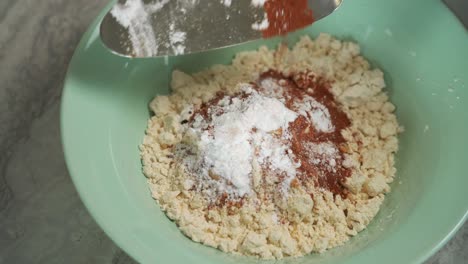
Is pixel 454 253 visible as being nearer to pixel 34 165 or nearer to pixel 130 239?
pixel 130 239

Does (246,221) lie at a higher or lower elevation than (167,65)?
lower

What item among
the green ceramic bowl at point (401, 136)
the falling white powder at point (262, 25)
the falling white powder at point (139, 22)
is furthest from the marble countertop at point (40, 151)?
the falling white powder at point (262, 25)

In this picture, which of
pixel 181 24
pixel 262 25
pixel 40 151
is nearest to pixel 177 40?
pixel 181 24

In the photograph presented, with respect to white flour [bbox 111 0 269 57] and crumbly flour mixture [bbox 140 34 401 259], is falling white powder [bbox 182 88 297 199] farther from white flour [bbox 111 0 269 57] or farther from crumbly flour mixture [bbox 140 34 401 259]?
white flour [bbox 111 0 269 57]

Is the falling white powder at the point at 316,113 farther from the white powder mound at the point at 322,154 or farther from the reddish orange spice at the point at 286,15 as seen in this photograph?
the reddish orange spice at the point at 286,15

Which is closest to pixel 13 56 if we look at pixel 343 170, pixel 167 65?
pixel 167 65

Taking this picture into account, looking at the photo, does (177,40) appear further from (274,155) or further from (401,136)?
(401,136)

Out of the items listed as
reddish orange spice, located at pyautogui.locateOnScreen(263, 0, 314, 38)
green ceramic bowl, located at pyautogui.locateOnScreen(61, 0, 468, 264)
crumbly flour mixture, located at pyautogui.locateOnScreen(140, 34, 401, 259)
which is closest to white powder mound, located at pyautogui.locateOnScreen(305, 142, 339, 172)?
crumbly flour mixture, located at pyautogui.locateOnScreen(140, 34, 401, 259)
